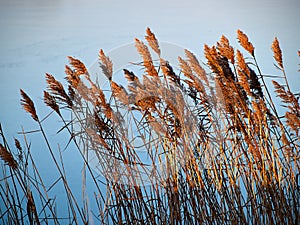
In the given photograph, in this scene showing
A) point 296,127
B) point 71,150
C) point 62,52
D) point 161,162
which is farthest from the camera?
point 62,52

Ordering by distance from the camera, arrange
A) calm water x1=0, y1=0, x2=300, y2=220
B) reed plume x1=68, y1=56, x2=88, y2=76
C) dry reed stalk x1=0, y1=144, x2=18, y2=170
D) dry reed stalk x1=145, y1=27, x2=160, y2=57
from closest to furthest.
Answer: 1. dry reed stalk x1=0, y1=144, x2=18, y2=170
2. reed plume x1=68, y1=56, x2=88, y2=76
3. dry reed stalk x1=145, y1=27, x2=160, y2=57
4. calm water x1=0, y1=0, x2=300, y2=220

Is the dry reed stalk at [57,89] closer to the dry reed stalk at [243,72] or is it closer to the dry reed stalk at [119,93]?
the dry reed stalk at [119,93]

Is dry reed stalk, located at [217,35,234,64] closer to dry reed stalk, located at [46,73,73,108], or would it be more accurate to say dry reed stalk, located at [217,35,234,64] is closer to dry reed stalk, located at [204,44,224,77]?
dry reed stalk, located at [204,44,224,77]

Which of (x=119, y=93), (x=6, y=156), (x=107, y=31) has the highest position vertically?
(x=107, y=31)

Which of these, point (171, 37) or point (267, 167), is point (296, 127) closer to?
point (267, 167)

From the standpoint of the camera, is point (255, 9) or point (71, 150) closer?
point (71, 150)

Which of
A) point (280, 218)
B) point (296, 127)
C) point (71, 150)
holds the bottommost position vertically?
point (280, 218)

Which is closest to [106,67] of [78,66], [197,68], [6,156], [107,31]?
[78,66]

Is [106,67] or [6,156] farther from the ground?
[106,67]

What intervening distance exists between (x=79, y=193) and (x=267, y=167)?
8.07 ft

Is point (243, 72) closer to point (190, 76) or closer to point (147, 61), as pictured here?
point (190, 76)

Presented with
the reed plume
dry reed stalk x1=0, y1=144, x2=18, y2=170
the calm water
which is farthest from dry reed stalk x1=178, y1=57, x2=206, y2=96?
the calm water

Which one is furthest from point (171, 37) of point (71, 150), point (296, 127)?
point (296, 127)

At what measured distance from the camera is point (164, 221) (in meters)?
1.76
